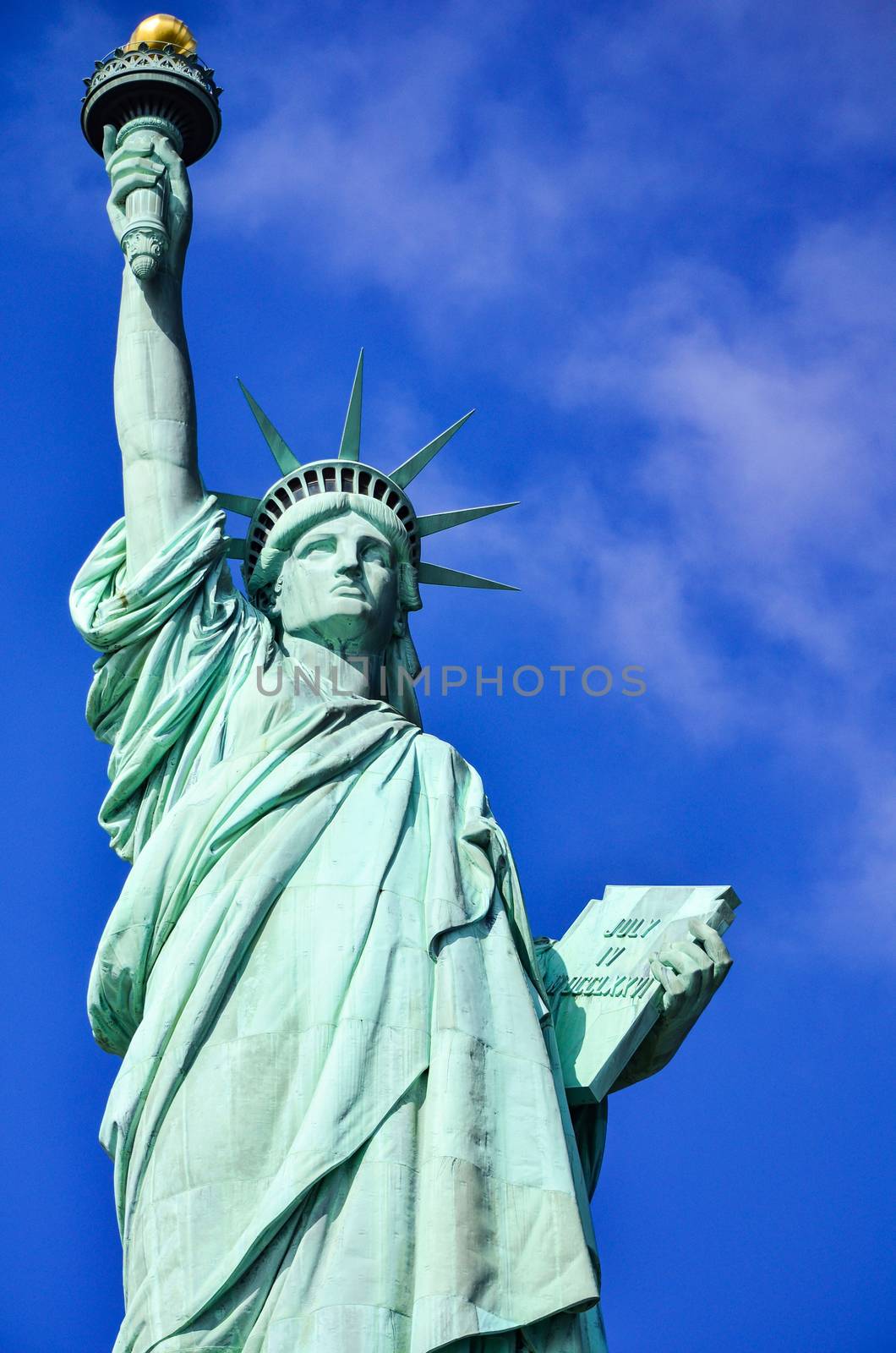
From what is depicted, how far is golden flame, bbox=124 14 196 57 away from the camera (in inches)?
782

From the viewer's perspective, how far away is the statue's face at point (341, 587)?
59.8 ft

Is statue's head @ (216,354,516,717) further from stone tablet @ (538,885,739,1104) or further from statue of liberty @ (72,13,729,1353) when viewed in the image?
stone tablet @ (538,885,739,1104)

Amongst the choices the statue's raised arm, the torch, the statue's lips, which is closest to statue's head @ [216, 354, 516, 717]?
the statue's lips

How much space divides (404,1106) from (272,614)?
Result: 4.86 m

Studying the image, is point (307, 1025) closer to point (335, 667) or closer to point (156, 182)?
point (335, 667)

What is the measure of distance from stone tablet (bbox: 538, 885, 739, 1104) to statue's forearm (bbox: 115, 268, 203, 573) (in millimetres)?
3973

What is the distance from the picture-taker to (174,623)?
17.8 metres

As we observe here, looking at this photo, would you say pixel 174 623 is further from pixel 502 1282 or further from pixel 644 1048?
pixel 502 1282

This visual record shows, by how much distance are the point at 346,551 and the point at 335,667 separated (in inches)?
33.9

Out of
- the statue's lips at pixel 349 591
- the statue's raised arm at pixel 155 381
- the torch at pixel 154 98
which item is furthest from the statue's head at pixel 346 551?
the torch at pixel 154 98

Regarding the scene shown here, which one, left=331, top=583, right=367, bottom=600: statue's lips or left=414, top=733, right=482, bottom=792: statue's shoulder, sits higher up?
left=331, top=583, right=367, bottom=600: statue's lips

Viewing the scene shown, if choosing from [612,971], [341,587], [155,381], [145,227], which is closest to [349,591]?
[341,587]

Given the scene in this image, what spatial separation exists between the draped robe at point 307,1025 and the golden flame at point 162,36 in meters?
4.25

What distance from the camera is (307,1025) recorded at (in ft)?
50.5
